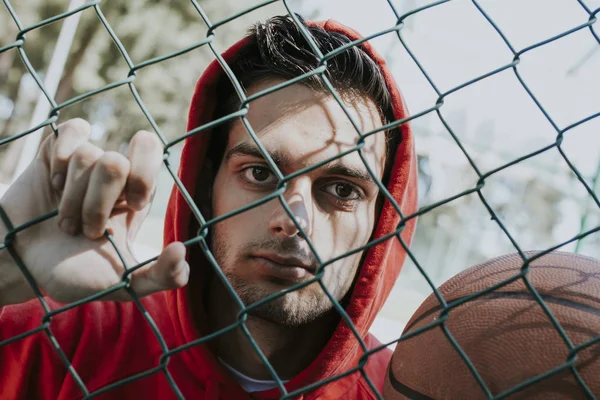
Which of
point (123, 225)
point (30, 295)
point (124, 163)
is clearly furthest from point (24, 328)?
point (124, 163)

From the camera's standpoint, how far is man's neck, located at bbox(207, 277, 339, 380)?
73.7 inches

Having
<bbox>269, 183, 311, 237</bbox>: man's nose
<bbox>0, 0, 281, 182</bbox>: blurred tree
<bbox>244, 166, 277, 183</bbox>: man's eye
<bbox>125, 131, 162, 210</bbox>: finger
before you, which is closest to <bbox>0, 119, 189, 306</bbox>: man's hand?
<bbox>125, 131, 162, 210</bbox>: finger

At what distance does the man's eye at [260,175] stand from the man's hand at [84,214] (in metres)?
0.65

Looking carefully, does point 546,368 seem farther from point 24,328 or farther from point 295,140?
point 24,328

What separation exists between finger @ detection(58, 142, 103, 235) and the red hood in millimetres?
769

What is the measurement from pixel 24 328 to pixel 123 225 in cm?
69

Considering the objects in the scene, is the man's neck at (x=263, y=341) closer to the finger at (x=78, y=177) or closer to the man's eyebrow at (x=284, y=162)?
the man's eyebrow at (x=284, y=162)

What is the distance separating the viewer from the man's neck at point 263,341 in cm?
187

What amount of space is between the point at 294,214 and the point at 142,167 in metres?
0.58

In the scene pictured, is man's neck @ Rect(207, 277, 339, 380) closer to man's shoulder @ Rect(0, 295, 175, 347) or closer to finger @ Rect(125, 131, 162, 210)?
man's shoulder @ Rect(0, 295, 175, 347)

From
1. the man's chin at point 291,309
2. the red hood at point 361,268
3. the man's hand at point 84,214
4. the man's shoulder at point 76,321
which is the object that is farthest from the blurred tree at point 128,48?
the man's hand at point 84,214

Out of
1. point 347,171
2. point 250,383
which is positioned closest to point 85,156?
point 347,171

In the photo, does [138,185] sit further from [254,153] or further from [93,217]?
[254,153]

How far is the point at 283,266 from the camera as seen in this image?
62.2 inches
